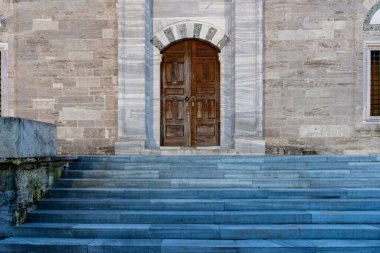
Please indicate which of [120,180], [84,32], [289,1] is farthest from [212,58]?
[120,180]

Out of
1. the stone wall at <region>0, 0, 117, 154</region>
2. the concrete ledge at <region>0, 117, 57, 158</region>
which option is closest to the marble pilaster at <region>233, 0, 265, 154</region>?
the stone wall at <region>0, 0, 117, 154</region>

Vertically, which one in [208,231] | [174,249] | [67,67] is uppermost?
[67,67]

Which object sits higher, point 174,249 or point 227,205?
point 227,205

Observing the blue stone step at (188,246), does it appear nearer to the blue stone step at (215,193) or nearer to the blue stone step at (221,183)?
the blue stone step at (215,193)

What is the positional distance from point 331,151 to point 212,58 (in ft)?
12.4

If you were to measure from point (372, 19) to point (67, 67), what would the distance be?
772 centimetres

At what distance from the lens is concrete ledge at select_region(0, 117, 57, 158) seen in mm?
4363

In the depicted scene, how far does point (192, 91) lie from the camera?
29.9 ft

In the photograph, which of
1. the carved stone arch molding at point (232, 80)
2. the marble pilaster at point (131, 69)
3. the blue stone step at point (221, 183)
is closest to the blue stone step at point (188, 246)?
the blue stone step at point (221, 183)

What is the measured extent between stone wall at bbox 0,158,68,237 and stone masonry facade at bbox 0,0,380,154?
154 inches

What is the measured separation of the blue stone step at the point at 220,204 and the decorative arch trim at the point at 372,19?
213 inches

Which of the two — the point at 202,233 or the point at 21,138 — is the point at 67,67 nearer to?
the point at 21,138

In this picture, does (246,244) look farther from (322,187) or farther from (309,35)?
(309,35)

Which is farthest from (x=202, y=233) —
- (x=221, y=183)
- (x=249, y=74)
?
(x=249, y=74)
